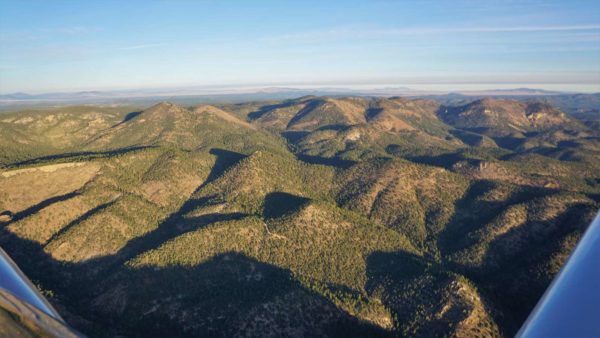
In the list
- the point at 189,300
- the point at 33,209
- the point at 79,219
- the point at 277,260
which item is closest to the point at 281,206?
the point at 277,260

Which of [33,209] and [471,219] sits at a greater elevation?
[33,209]

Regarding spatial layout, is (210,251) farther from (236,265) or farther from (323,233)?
(323,233)

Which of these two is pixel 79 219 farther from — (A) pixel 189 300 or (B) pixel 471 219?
(B) pixel 471 219

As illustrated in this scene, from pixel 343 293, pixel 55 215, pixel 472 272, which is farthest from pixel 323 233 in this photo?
pixel 55 215

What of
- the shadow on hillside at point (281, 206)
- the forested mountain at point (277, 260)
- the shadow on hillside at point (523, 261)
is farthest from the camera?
the shadow on hillside at point (281, 206)

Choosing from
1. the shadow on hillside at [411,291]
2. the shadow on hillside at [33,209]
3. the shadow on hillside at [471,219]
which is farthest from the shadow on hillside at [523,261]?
the shadow on hillside at [33,209]

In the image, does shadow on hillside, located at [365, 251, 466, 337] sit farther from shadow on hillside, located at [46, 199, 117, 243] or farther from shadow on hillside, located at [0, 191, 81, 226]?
shadow on hillside, located at [0, 191, 81, 226]

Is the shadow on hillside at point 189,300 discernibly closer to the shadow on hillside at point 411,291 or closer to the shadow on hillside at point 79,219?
the shadow on hillside at point 79,219

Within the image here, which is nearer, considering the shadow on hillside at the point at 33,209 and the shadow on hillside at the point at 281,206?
the shadow on hillside at the point at 33,209
